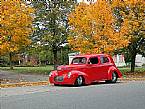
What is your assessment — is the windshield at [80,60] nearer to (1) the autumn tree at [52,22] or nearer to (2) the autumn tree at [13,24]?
(2) the autumn tree at [13,24]

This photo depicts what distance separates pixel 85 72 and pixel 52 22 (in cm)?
1670

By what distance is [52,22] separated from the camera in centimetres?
3578

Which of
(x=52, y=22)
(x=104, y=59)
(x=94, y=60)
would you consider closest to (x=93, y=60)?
(x=94, y=60)

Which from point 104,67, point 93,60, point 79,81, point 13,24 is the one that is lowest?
point 79,81

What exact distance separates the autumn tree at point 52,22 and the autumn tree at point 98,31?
15.9 feet

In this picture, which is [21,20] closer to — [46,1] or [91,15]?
[91,15]

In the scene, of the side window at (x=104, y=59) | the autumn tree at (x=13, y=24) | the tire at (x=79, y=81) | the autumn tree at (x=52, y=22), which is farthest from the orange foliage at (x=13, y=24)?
the autumn tree at (x=52, y=22)

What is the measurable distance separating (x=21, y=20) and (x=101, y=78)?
295 inches

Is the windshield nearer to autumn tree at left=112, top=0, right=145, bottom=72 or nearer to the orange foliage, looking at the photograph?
the orange foliage

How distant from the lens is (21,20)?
24812mm

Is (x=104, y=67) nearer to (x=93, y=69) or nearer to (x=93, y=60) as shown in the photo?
(x=93, y=60)

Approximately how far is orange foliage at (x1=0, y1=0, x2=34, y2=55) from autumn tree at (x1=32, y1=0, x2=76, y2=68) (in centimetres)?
901

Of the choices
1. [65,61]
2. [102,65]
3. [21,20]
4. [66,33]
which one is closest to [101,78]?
[102,65]

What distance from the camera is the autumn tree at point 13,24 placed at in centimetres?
2350
